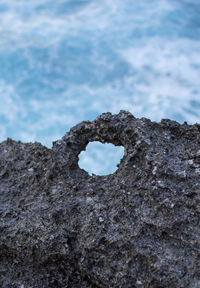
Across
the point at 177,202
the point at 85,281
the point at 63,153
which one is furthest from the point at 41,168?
the point at 177,202

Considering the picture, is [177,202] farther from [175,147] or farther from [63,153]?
[63,153]

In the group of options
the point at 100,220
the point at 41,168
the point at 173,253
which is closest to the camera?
the point at 173,253

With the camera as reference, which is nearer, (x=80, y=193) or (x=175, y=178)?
(x=175, y=178)

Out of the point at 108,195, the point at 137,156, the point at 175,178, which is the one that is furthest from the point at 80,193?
the point at 175,178

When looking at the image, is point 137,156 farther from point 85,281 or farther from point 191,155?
point 85,281

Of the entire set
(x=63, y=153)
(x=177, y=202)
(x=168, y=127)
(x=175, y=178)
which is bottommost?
(x=177, y=202)

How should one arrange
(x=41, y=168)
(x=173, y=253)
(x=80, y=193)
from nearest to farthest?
1. (x=173, y=253)
2. (x=80, y=193)
3. (x=41, y=168)

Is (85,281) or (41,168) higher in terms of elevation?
(41,168)
